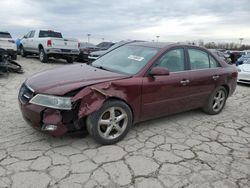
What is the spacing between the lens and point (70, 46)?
43.9 ft

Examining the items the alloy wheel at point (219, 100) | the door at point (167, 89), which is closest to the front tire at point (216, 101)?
the alloy wheel at point (219, 100)

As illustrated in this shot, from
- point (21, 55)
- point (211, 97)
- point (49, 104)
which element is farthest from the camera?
point (21, 55)

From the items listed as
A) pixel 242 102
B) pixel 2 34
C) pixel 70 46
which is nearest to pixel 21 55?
pixel 2 34

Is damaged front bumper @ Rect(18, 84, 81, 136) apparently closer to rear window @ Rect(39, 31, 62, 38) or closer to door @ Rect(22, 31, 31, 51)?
rear window @ Rect(39, 31, 62, 38)

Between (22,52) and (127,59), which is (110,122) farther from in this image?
(22,52)

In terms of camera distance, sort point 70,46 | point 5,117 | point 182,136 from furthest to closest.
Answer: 1. point 70,46
2. point 5,117
3. point 182,136

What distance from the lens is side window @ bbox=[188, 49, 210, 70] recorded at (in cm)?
484

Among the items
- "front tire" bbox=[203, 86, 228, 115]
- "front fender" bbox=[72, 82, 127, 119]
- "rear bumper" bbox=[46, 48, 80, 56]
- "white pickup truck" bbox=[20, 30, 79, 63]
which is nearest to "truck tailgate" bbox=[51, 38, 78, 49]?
"white pickup truck" bbox=[20, 30, 79, 63]

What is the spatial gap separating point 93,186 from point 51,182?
0.47 m

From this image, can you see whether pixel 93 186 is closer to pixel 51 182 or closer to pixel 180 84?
pixel 51 182

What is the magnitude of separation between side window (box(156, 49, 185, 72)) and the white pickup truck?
31.6 feet

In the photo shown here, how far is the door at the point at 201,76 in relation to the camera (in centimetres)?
479

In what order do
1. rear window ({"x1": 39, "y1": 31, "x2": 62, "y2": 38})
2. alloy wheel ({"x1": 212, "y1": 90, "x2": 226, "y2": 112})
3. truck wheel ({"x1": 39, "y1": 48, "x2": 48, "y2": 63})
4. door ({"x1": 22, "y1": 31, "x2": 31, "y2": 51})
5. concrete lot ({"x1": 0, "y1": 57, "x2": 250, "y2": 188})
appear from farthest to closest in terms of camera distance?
door ({"x1": 22, "y1": 31, "x2": 31, "y2": 51})
rear window ({"x1": 39, "y1": 31, "x2": 62, "y2": 38})
truck wheel ({"x1": 39, "y1": 48, "x2": 48, "y2": 63})
alloy wheel ({"x1": 212, "y1": 90, "x2": 226, "y2": 112})
concrete lot ({"x1": 0, "y1": 57, "x2": 250, "y2": 188})

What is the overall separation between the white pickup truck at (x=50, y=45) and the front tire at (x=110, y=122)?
1021 centimetres
